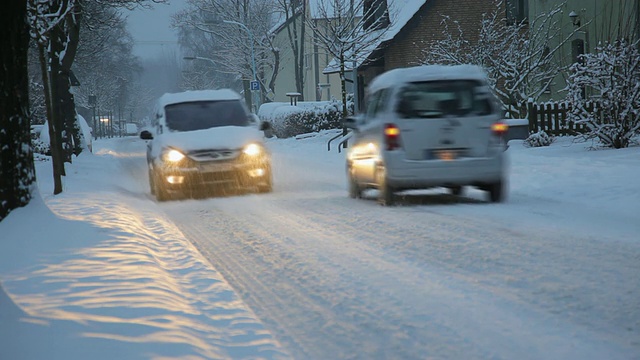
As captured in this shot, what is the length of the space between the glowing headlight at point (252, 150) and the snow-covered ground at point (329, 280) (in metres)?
2.36

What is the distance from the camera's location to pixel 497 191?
12.4m

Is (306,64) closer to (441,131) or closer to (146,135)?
(146,135)

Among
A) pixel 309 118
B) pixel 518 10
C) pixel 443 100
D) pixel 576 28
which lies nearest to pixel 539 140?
pixel 576 28

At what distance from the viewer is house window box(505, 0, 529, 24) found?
120 feet

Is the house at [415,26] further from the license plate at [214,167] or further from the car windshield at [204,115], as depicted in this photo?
the license plate at [214,167]

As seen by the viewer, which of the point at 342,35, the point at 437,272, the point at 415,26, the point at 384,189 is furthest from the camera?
the point at 415,26

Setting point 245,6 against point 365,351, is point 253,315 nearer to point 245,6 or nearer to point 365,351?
point 365,351

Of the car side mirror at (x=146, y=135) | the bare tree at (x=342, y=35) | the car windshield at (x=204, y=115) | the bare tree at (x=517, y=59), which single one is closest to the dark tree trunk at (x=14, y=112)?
the car side mirror at (x=146, y=135)

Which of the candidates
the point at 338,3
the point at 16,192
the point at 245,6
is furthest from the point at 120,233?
the point at 245,6

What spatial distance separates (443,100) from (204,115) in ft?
18.2

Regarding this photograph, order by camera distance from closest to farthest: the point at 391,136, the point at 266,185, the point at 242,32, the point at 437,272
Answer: the point at 437,272, the point at 391,136, the point at 266,185, the point at 242,32

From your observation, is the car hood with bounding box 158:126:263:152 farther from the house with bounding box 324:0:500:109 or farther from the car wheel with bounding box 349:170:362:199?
the house with bounding box 324:0:500:109

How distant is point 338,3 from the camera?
114 feet

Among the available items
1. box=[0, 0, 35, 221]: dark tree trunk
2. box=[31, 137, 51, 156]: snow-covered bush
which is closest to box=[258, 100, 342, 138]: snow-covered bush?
box=[31, 137, 51, 156]: snow-covered bush
